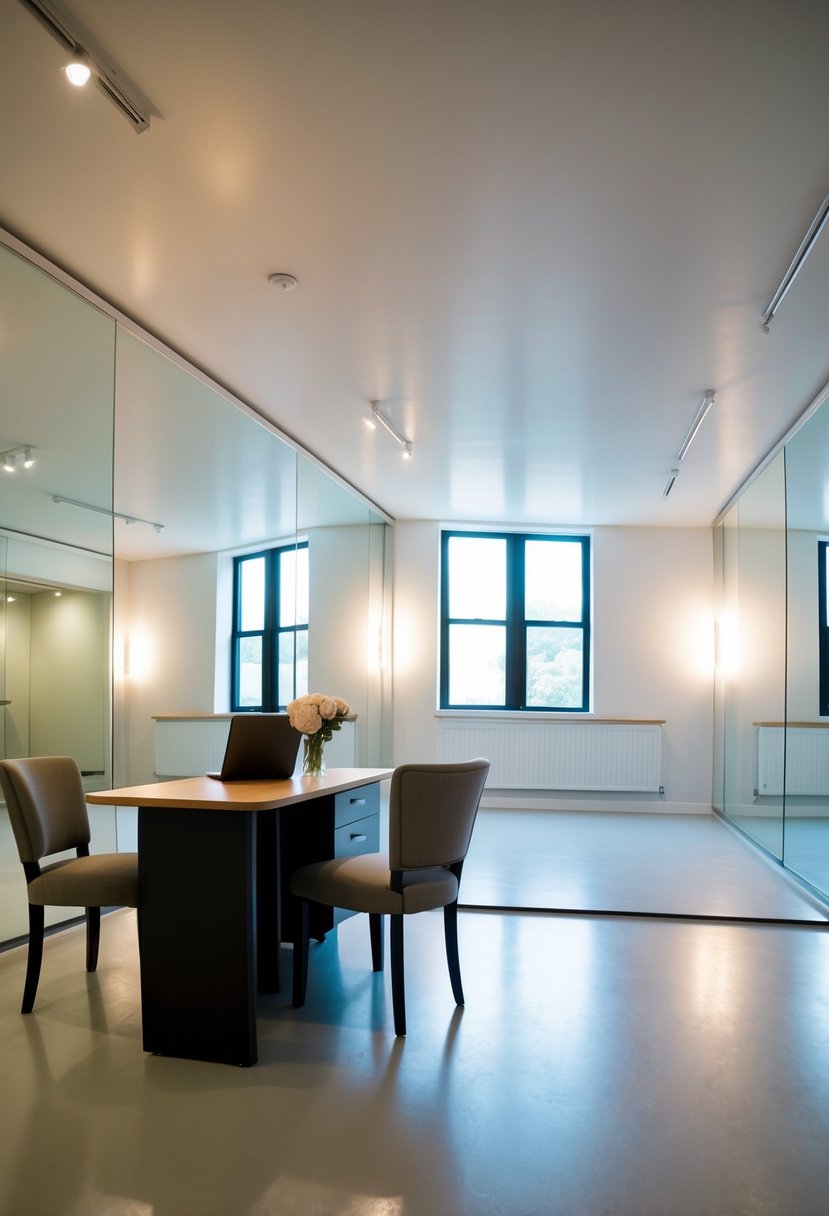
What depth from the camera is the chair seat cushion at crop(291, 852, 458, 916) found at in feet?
9.85

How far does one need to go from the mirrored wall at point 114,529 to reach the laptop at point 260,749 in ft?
2.69

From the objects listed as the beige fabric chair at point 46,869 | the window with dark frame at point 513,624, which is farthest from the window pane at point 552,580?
the beige fabric chair at point 46,869

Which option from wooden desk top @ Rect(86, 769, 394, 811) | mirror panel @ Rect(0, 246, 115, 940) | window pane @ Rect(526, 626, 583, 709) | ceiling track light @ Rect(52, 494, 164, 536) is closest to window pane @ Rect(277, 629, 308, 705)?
ceiling track light @ Rect(52, 494, 164, 536)

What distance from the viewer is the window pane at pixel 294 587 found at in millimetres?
6164

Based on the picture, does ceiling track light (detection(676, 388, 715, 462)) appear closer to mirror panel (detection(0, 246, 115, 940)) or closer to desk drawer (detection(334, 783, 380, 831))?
desk drawer (detection(334, 783, 380, 831))

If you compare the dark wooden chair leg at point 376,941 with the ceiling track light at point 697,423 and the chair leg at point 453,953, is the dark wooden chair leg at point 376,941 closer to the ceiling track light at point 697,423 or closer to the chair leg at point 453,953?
the chair leg at point 453,953

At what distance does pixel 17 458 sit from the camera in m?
3.48

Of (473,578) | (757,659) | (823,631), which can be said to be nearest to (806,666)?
(823,631)

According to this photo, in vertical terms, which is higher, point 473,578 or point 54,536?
point 473,578

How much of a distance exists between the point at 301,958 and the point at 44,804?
1.07 m

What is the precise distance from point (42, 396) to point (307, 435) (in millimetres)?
2509

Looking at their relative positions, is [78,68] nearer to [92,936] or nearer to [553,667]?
[92,936]

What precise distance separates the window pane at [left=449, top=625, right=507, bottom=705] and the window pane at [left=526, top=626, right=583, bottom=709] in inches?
11.1

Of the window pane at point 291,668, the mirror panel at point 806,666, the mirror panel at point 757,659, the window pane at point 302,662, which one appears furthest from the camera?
the window pane at point 302,662
